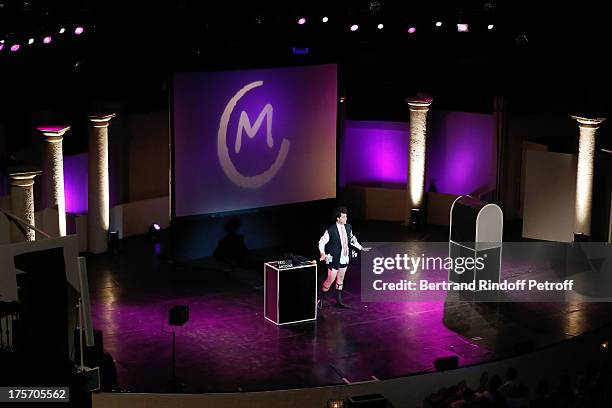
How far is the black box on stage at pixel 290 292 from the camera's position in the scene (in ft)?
46.4

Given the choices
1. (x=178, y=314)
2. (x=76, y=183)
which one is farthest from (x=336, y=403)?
(x=76, y=183)

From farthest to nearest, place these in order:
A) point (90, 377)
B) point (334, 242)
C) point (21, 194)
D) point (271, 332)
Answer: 1. point (21, 194)
2. point (334, 242)
3. point (271, 332)
4. point (90, 377)

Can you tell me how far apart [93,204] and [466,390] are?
7.95 m

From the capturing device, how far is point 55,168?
1644cm

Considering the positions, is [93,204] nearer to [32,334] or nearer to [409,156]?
[409,156]

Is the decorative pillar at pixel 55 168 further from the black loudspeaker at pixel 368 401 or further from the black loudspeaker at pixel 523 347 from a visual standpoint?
the black loudspeaker at pixel 523 347

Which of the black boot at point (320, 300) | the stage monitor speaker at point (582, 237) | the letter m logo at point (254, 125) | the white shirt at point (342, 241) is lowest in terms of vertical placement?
the black boot at point (320, 300)

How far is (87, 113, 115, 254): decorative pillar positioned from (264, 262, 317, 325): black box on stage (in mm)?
3901

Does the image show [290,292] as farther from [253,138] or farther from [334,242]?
[253,138]

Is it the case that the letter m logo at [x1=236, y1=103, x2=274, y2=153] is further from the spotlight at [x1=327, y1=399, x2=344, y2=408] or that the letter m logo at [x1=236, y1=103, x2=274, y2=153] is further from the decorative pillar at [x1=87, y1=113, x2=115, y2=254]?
the spotlight at [x1=327, y1=399, x2=344, y2=408]

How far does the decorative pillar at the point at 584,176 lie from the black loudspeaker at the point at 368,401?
20.3 feet

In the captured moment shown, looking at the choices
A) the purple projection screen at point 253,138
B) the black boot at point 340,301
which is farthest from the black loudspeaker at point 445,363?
the purple projection screen at point 253,138

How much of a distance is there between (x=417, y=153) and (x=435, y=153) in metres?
1.05

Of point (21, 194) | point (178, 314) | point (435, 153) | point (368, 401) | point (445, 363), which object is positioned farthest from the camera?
point (435, 153)
